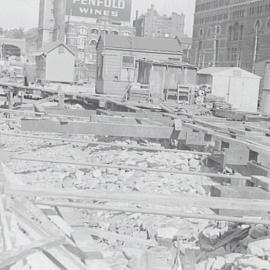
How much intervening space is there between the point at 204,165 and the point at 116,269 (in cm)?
644

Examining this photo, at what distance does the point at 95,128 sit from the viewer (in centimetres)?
1096

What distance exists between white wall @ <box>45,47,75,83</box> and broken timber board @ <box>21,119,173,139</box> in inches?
1704

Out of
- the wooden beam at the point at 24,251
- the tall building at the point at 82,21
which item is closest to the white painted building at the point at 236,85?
the wooden beam at the point at 24,251

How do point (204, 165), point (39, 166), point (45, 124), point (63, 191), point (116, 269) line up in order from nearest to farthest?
1. point (63, 191)
2. point (116, 269)
3. point (45, 124)
4. point (204, 165)
5. point (39, 166)

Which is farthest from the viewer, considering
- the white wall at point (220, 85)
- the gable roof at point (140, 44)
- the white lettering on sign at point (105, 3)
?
the white lettering on sign at point (105, 3)

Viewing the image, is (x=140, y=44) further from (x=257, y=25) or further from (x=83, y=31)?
(x=83, y=31)

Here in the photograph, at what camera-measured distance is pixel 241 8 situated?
7269 cm

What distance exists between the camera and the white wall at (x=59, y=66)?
178ft

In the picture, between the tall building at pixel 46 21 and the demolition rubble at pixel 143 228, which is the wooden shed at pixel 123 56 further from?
the tall building at pixel 46 21

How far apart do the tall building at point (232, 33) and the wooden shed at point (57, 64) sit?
1820 centimetres

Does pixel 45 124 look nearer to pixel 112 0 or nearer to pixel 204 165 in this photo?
pixel 204 165

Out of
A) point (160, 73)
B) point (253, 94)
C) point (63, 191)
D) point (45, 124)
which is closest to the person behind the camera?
point (63, 191)

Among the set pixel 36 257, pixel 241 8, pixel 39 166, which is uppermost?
pixel 241 8

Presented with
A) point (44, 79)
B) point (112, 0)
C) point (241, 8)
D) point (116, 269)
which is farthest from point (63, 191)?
point (112, 0)
